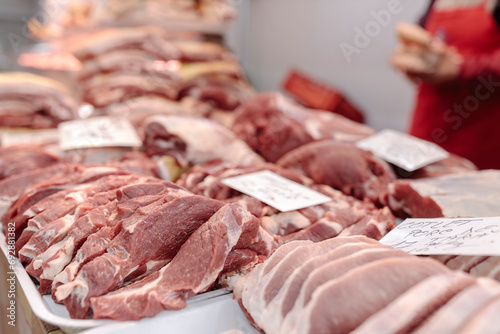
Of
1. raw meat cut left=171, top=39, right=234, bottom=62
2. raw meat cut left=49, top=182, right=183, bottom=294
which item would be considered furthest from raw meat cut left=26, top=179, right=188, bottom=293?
raw meat cut left=171, top=39, right=234, bottom=62

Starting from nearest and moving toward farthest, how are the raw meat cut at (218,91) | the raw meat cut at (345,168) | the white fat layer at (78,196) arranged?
1. the white fat layer at (78,196)
2. the raw meat cut at (345,168)
3. the raw meat cut at (218,91)

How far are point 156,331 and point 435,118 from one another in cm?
288

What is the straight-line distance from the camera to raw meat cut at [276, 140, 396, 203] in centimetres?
199

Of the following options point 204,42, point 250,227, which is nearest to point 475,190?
point 250,227

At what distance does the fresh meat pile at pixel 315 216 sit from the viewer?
153 cm

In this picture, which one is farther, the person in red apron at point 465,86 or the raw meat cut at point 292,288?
the person in red apron at point 465,86

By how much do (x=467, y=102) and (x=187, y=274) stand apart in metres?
2.64

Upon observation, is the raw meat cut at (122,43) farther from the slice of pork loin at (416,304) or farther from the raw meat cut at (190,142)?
the slice of pork loin at (416,304)

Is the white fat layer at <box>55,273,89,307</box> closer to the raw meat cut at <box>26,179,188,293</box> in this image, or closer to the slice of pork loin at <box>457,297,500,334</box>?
the raw meat cut at <box>26,179,188,293</box>

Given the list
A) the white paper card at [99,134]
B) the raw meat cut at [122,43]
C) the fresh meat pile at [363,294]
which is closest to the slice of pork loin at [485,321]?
the fresh meat pile at [363,294]

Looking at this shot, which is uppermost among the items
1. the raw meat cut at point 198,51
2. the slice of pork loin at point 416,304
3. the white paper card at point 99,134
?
the raw meat cut at point 198,51

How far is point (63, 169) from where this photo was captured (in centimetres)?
187

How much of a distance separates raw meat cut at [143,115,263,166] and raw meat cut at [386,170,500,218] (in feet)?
2.69

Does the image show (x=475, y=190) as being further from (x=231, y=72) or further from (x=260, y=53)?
(x=260, y=53)
